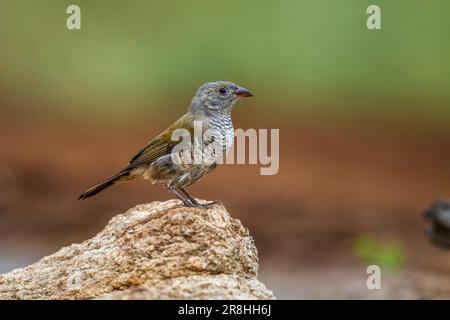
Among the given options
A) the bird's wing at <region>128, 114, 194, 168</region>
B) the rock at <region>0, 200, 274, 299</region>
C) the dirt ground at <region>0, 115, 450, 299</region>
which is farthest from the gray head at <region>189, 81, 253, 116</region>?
the dirt ground at <region>0, 115, 450, 299</region>

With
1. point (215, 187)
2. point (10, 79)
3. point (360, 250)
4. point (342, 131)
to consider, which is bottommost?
point (360, 250)

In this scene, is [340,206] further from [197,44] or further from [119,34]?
[119,34]

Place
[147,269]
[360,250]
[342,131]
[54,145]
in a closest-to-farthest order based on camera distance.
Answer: [147,269] < [360,250] < [54,145] < [342,131]

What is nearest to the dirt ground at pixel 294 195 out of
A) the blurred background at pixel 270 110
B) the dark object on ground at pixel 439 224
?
the blurred background at pixel 270 110

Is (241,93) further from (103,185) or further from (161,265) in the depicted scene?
(161,265)

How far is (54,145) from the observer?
51.4 ft

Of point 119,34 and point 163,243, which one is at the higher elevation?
point 119,34

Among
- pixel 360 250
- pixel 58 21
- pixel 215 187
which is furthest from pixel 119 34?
pixel 360 250

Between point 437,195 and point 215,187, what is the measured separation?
3442 millimetres

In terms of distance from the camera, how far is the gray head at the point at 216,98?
6.26m

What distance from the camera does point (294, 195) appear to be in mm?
14109

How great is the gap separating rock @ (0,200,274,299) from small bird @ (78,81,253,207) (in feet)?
0.81

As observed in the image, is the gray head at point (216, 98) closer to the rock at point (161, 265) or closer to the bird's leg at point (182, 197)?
the bird's leg at point (182, 197)

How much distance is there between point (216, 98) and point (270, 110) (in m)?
11.1
